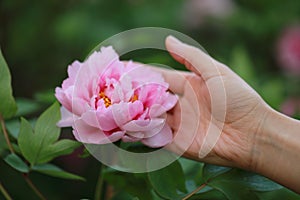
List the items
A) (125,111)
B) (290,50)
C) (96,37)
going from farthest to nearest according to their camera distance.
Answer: (290,50) → (96,37) → (125,111)

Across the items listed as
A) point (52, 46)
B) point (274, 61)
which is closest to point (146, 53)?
point (52, 46)

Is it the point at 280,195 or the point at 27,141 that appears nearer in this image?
the point at 27,141

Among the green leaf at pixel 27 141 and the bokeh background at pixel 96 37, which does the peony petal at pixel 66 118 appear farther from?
the bokeh background at pixel 96 37

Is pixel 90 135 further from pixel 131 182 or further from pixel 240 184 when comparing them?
pixel 240 184

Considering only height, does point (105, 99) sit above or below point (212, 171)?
above

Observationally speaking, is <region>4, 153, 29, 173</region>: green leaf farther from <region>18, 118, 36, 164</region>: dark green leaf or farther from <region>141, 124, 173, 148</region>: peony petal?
<region>141, 124, 173, 148</region>: peony petal

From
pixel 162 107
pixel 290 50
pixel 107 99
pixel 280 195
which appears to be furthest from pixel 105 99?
pixel 290 50

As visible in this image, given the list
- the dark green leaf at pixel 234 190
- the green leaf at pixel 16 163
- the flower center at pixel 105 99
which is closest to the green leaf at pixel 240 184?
the dark green leaf at pixel 234 190
